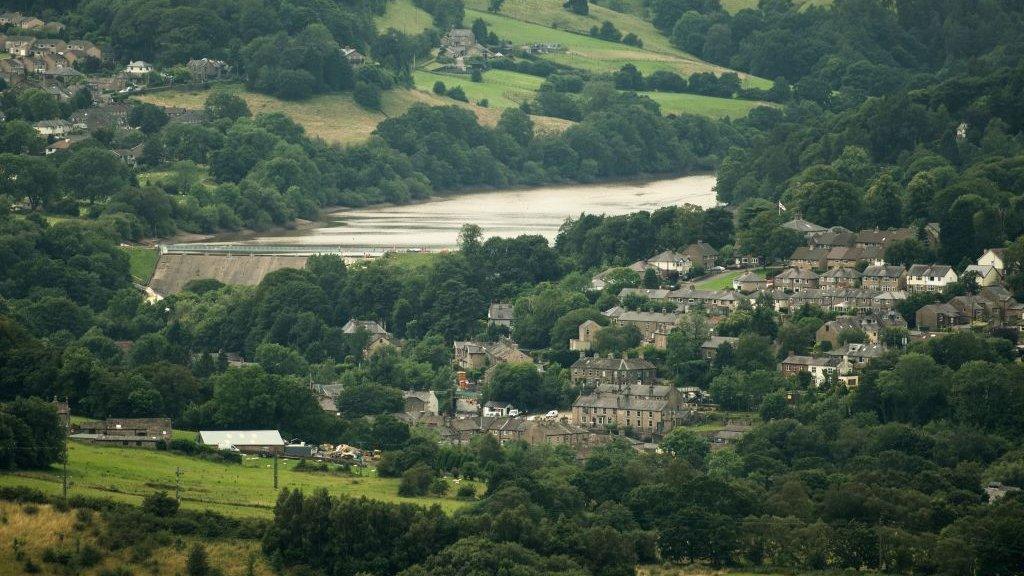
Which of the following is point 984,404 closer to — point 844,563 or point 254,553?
point 844,563

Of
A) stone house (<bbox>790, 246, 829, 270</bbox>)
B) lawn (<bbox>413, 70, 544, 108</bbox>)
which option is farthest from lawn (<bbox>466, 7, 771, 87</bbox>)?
stone house (<bbox>790, 246, 829, 270</bbox>)

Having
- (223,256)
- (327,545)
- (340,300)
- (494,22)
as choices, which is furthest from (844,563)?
(494,22)

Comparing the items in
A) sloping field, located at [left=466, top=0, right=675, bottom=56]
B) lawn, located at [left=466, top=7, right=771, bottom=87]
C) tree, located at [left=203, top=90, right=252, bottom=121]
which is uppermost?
sloping field, located at [left=466, top=0, right=675, bottom=56]

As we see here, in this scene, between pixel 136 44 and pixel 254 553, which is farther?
pixel 136 44

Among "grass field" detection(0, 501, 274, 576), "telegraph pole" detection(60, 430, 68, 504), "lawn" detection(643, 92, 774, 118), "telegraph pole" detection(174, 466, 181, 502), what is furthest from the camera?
"lawn" detection(643, 92, 774, 118)

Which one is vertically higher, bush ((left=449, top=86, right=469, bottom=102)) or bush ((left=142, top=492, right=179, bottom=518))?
bush ((left=449, top=86, right=469, bottom=102))

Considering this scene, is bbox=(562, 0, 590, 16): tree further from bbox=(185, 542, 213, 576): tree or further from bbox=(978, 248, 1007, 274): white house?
bbox=(185, 542, 213, 576): tree

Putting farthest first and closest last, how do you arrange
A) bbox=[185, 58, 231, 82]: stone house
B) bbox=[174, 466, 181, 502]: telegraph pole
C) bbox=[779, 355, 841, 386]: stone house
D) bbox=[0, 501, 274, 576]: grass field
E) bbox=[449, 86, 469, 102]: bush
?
bbox=[449, 86, 469, 102]: bush < bbox=[185, 58, 231, 82]: stone house < bbox=[779, 355, 841, 386]: stone house < bbox=[174, 466, 181, 502]: telegraph pole < bbox=[0, 501, 274, 576]: grass field

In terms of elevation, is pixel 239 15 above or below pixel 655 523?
above

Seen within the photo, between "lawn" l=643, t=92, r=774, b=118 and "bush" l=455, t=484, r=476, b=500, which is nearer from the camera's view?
"bush" l=455, t=484, r=476, b=500
